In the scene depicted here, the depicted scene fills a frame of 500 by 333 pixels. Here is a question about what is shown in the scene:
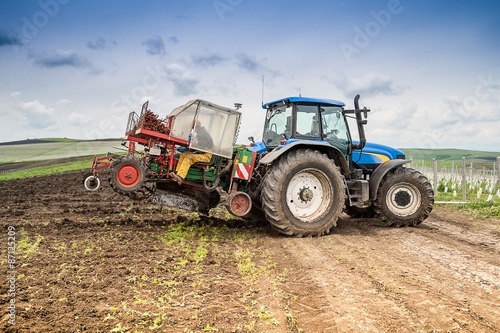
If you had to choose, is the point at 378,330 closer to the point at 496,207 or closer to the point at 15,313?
the point at 15,313

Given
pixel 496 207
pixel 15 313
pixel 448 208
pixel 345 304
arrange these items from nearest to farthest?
pixel 15 313
pixel 345 304
pixel 496 207
pixel 448 208

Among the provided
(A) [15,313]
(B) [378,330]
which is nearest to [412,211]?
(B) [378,330]

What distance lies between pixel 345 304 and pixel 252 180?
3.96 meters

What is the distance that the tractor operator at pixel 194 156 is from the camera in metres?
6.84

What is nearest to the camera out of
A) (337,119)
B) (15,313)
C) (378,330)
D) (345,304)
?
(378,330)

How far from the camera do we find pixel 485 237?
770cm

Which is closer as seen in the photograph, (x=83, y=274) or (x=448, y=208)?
(x=83, y=274)

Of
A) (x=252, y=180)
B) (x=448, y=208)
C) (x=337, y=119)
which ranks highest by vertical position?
(x=337, y=119)

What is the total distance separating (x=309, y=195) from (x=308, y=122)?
4.68ft

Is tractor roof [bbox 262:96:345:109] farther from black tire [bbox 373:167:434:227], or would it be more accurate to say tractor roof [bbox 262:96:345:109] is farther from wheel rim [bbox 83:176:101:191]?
wheel rim [bbox 83:176:101:191]

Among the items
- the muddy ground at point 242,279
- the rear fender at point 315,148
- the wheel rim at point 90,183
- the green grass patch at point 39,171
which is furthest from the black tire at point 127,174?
the green grass patch at point 39,171

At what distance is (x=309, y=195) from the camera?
24.1 ft

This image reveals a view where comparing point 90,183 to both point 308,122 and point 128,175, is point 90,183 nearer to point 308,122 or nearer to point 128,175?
point 128,175

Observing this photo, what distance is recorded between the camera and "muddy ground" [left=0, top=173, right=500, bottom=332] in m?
3.62
